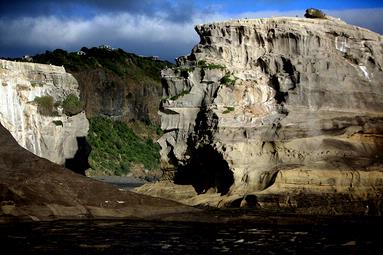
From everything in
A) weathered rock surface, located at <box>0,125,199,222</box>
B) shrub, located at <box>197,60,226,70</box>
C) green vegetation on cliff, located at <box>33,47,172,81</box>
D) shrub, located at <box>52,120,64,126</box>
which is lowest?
weathered rock surface, located at <box>0,125,199,222</box>

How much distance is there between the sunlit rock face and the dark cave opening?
13068 millimetres

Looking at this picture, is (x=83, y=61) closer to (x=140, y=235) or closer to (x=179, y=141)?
(x=179, y=141)

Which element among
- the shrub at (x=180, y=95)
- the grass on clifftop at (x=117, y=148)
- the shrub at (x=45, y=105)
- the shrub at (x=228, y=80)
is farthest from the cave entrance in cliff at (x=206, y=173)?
the grass on clifftop at (x=117, y=148)

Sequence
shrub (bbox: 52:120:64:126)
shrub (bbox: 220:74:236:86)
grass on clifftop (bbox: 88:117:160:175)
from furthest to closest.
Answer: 1. grass on clifftop (bbox: 88:117:160:175)
2. shrub (bbox: 52:120:64:126)
3. shrub (bbox: 220:74:236:86)

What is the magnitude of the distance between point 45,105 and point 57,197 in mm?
21696

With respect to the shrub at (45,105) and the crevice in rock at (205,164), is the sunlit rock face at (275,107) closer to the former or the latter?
the crevice in rock at (205,164)

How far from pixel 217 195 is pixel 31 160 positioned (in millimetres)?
9852

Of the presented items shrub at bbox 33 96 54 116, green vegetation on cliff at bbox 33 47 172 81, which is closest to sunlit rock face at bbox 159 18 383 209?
shrub at bbox 33 96 54 116

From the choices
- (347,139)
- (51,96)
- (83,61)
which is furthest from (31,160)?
(83,61)

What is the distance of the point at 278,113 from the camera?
3797 cm

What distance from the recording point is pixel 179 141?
41.3 metres

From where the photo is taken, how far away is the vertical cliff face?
149 ft

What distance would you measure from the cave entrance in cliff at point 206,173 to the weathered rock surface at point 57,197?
19.1ft

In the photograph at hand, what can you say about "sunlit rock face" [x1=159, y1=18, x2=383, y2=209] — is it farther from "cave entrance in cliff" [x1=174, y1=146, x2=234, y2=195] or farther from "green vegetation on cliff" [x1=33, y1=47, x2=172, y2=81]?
"green vegetation on cliff" [x1=33, y1=47, x2=172, y2=81]
